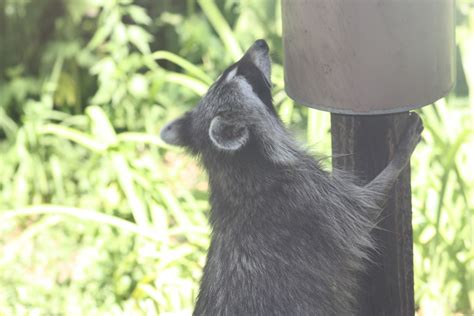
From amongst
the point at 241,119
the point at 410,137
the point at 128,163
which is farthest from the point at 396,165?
the point at 128,163

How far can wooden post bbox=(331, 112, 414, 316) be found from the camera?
10.3 feet

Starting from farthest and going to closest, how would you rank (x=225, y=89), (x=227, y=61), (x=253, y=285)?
(x=227, y=61) → (x=225, y=89) → (x=253, y=285)

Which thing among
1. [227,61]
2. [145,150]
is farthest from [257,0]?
[145,150]

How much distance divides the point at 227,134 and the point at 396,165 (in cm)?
63

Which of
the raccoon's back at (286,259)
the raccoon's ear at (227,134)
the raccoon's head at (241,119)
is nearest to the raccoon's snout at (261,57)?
the raccoon's head at (241,119)

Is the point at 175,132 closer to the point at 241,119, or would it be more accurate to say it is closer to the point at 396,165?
the point at 241,119

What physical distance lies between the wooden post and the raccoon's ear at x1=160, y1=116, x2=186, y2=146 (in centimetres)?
65

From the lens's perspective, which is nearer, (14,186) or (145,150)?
(14,186)

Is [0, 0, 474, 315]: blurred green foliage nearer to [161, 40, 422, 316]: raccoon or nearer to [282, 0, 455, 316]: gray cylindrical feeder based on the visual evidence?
[161, 40, 422, 316]: raccoon

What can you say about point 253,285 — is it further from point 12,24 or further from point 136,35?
point 12,24

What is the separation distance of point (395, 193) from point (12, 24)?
4.68 m

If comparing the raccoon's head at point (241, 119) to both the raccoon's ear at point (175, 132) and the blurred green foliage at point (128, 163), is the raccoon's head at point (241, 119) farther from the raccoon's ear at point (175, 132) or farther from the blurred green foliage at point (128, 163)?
the blurred green foliage at point (128, 163)

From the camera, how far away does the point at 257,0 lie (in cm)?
592

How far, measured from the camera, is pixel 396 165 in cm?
316
